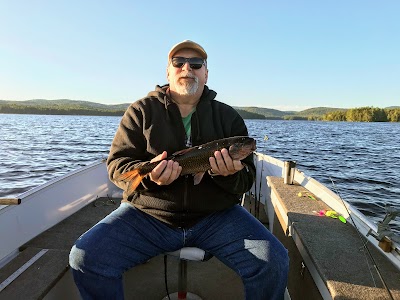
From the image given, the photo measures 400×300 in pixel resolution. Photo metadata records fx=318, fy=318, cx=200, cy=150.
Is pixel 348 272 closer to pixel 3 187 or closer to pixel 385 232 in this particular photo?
pixel 385 232

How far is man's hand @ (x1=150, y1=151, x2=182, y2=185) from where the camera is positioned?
8.74 feet

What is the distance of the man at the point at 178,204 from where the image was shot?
2.50m

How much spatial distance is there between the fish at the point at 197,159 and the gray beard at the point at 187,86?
732mm

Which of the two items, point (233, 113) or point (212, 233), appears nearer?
point (212, 233)

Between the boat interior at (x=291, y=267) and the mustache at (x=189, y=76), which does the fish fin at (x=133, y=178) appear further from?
the mustache at (x=189, y=76)

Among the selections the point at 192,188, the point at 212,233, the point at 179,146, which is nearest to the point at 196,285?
the point at 212,233

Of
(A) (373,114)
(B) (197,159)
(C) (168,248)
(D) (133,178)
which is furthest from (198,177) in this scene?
(A) (373,114)

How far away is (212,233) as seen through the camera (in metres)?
2.90

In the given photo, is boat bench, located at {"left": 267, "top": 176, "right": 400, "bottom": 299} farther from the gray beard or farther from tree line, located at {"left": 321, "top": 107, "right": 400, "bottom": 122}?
tree line, located at {"left": 321, "top": 107, "right": 400, "bottom": 122}

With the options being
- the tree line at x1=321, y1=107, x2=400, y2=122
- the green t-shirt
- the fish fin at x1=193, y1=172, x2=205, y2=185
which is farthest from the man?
the tree line at x1=321, y1=107, x2=400, y2=122

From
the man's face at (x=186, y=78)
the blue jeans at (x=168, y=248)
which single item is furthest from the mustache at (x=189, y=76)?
the blue jeans at (x=168, y=248)

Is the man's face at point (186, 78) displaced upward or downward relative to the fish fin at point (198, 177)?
upward

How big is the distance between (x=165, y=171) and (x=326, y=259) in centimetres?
146

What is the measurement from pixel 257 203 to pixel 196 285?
107 inches
